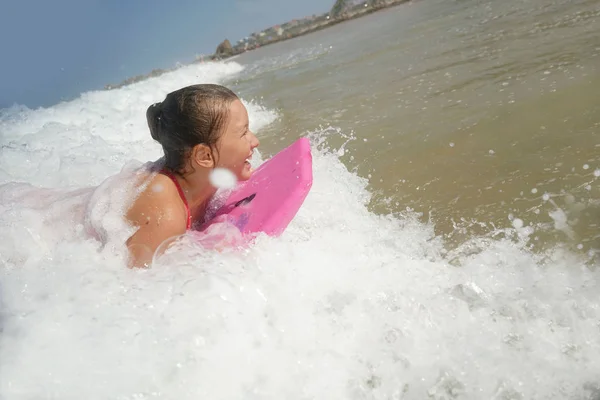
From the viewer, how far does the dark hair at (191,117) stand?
2.49 meters

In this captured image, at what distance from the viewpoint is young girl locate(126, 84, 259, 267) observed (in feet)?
8.01

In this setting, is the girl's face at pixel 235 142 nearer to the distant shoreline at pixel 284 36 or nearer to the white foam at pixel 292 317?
the white foam at pixel 292 317

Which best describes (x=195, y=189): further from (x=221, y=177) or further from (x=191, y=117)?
(x=191, y=117)

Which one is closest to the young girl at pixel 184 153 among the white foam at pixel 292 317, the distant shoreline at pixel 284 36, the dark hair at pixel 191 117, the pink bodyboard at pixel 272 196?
the dark hair at pixel 191 117

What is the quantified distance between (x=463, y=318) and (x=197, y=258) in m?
1.12

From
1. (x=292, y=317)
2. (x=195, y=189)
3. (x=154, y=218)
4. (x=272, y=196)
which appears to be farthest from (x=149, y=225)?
(x=292, y=317)

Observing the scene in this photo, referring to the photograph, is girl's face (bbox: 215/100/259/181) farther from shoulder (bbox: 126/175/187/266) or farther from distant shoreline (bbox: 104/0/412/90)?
distant shoreline (bbox: 104/0/412/90)

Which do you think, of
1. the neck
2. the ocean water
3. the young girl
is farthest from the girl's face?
the ocean water

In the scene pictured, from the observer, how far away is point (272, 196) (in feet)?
9.50

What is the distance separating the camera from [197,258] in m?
2.25

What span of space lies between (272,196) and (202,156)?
0.49 metres

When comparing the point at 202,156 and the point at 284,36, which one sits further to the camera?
the point at 284,36

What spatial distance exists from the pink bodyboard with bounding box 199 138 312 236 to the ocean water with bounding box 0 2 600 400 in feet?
0.46

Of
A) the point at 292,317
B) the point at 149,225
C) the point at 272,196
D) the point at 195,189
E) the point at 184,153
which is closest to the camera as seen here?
the point at 292,317
